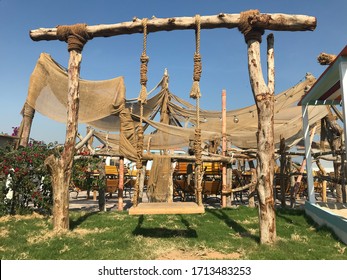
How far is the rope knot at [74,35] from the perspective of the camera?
558cm

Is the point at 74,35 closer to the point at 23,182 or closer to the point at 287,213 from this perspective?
the point at 23,182

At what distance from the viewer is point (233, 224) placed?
6156 mm

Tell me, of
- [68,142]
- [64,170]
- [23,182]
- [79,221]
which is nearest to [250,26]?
[68,142]

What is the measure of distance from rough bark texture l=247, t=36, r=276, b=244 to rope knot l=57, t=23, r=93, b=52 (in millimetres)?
3281

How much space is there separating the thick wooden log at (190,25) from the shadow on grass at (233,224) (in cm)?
369

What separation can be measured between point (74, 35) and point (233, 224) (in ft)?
16.8

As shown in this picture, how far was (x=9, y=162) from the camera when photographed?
23.1 ft

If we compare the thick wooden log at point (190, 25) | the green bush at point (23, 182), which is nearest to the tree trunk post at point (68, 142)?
the thick wooden log at point (190, 25)

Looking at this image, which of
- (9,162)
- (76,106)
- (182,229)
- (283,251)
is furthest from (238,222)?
(9,162)

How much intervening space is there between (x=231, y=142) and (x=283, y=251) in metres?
6.54

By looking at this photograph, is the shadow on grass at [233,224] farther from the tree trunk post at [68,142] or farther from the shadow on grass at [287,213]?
the tree trunk post at [68,142]

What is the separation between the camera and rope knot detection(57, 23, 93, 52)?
5582 millimetres

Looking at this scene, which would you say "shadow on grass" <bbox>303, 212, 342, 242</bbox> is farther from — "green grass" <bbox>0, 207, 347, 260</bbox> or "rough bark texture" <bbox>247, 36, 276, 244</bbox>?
"rough bark texture" <bbox>247, 36, 276, 244</bbox>
